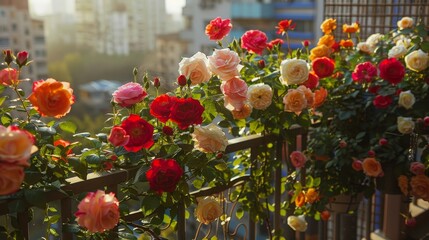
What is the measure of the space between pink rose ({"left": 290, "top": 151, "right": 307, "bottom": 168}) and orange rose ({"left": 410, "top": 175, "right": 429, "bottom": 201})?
37 cm

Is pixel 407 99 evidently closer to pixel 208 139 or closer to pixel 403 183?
pixel 403 183

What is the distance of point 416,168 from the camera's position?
1461 millimetres

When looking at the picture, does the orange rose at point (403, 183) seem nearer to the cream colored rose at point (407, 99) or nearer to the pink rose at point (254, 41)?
the cream colored rose at point (407, 99)

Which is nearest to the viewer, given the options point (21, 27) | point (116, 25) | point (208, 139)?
point (208, 139)

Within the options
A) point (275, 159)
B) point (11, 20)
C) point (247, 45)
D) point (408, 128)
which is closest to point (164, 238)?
point (275, 159)

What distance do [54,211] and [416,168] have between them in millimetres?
1092

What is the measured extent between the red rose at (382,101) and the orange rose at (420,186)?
0.26 meters

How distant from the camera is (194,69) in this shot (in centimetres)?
112

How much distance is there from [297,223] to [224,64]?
2.20 feet

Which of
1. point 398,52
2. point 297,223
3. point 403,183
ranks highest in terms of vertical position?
point 398,52

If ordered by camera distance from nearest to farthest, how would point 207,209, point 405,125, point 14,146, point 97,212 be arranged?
1. point 14,146
2. point 97,212
3. point 207,209
4. point 405,125

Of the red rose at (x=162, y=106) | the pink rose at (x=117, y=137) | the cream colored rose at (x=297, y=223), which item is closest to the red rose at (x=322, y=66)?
the cream colored rose at (x=297, y=223)

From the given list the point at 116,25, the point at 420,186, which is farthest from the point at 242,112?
the point at 116,25

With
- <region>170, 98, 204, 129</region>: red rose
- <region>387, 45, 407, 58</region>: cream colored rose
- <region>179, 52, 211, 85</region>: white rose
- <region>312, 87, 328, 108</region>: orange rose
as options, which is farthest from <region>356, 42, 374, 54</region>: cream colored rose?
<region>170, 98, 204, 129</region>: red rose
